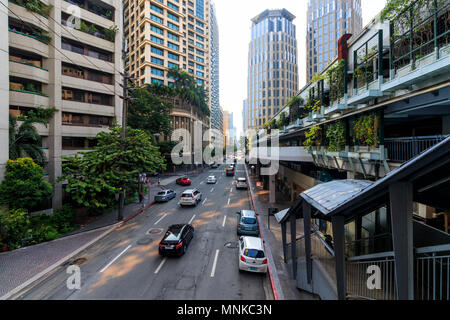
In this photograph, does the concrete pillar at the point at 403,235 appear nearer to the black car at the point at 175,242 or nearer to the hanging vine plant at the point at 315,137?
the black car at the point at 175,242

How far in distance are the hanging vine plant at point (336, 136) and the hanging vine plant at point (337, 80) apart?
5.26 feet

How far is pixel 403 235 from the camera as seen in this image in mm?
3906

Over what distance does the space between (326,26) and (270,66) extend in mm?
26768

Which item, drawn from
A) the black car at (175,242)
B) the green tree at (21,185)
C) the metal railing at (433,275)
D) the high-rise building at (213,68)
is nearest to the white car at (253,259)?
the black car at (175,242)

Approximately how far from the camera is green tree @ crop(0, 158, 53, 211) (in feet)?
50.9

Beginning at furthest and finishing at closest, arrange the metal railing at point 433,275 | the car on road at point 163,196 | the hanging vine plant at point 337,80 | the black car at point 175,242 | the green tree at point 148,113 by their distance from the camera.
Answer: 1. the green tree at point 148,113
2. the car on road at point 163,196
3. the black car at point 175,242
4. the hanging vine plant at point 337,80
5. the metal railing at point 433,275

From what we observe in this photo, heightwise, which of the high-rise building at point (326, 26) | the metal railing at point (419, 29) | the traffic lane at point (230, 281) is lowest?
the traffic lane at point (230, 281)

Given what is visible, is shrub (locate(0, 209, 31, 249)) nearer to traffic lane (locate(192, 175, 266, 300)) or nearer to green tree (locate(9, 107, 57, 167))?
green tree (locate(9, 107, 57, 167))

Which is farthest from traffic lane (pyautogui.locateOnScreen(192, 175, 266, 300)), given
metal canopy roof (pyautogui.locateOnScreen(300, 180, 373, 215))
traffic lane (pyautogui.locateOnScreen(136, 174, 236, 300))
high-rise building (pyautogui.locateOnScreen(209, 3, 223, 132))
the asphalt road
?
high-rise building (pyautogui.locateOnScreen(209, 3, 223, 132))

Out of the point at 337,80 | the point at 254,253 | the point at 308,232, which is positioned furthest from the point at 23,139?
the point at 337,80

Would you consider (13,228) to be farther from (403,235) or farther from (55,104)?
(403,235)

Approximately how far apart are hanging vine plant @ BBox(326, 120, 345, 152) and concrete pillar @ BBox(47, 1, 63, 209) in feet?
88.2

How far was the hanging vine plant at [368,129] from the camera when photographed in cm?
916

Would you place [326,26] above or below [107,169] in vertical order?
above
